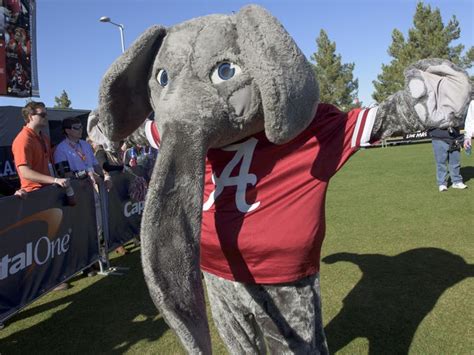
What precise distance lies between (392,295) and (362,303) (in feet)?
1.02

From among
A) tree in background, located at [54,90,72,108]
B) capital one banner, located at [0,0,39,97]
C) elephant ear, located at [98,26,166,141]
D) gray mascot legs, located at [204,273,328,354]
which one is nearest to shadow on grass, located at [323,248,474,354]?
gray mascot legs, located at [204,273,328,354]

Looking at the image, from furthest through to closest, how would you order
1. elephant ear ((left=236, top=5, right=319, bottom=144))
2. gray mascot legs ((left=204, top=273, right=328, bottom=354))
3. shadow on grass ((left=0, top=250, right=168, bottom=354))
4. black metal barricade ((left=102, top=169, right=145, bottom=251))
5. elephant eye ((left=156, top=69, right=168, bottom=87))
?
black metal barricade ((left=102, top=169, right=145, bottom=251)), shadow on grass ((left=0, top=250, right=168, bottom=354)), gray mascot legs ((left=204, top=273, right=328, bottom=354)), elephant eye ((left=156, top=69, right=168, bottom=87)), elephant ear ((left=236, top=5, right=319, bottom=144))

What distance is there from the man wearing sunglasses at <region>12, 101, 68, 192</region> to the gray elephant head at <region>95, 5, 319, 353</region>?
2697 millimetres

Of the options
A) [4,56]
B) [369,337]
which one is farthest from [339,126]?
[4,56]

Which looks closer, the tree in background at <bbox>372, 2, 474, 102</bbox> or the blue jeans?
the blue jeans

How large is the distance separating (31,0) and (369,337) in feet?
44.0

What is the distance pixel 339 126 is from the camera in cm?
183

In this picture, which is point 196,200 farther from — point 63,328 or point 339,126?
point 63,328

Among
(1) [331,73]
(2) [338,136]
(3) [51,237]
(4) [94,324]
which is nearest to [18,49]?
(3) [51,237]

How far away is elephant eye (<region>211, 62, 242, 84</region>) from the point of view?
1532mm

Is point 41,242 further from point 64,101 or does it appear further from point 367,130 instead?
point 64,101

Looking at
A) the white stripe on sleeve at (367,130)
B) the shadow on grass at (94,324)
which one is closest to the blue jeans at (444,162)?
the shadow on grass at (94,324)

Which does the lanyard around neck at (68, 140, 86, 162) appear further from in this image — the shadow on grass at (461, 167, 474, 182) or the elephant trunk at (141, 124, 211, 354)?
the shadow on grass at (461, 167, 474, 182)

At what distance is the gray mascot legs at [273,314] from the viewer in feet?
5.79
